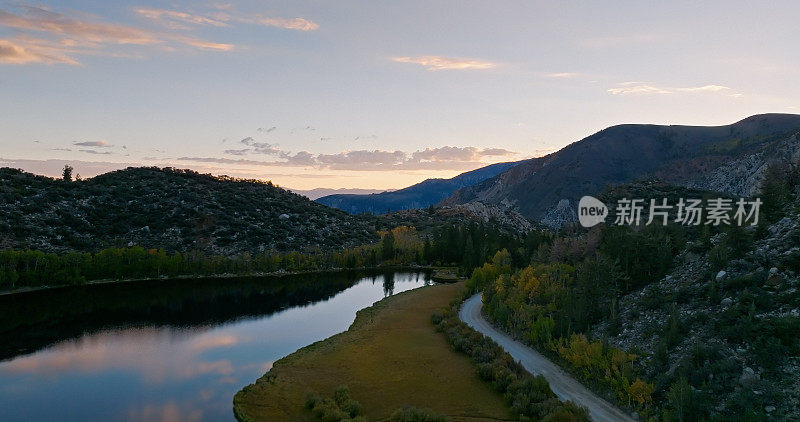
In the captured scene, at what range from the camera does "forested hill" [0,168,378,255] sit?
136875mm

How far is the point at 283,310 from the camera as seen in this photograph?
90500 mm

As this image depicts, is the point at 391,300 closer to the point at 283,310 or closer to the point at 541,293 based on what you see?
the point at 283,310

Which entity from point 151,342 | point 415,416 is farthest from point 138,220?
point 415,416

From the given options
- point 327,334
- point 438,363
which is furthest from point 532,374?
point 327,334

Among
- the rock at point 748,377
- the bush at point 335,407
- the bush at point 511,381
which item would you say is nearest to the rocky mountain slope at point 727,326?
the rock at point 748,377

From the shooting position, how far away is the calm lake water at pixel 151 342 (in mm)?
42125

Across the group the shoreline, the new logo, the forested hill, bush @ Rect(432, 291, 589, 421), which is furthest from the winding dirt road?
the forested hill

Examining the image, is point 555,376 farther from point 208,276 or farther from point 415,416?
point 208,276

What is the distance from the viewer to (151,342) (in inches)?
2532

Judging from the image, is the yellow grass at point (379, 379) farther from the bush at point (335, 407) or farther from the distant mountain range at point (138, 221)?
the distant mountain range at point (138, 221)

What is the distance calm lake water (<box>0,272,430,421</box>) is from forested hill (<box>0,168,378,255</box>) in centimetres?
3986

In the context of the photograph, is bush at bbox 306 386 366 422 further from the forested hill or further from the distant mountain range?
the forested hill

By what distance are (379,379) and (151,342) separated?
3578 cm

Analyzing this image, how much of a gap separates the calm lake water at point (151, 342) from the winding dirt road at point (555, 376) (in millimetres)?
24713
